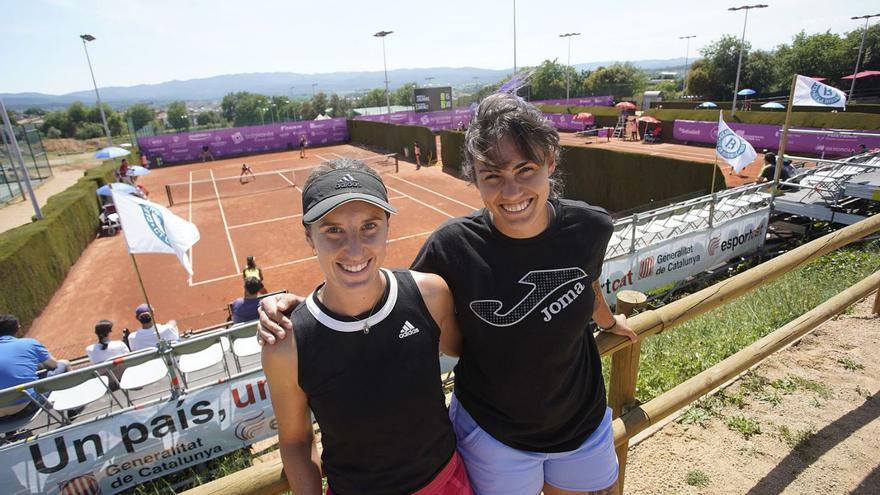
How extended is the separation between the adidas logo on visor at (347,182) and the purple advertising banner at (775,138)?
22.6 metres

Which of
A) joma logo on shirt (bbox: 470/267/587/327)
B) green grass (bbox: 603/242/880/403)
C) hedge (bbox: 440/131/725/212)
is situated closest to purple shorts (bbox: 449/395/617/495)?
joma logo on shirt (bbox: 470/267/587/327)

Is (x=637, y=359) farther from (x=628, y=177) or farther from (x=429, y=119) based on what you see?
(x=429, y=119)

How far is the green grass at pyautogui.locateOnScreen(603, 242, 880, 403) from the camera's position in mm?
4715

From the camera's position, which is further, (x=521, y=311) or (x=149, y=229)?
(x=149, y=229)

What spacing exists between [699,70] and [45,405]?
69.1 m

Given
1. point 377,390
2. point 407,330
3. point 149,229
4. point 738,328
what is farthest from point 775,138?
point 377,390

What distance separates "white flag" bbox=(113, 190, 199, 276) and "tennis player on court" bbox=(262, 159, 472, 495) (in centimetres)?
568

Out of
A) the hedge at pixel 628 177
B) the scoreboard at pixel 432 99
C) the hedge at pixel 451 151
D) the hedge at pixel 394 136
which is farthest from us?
the scoreboard at pixel 432 99

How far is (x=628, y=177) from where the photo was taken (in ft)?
56.1

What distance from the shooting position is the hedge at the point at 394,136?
30328 mm

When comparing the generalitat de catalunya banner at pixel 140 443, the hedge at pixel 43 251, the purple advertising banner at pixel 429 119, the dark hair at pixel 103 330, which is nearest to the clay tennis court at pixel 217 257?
the hedge at pixel 43 251

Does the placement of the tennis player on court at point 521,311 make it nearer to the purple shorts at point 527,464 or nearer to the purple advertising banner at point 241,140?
the purple shorts at point 527,464

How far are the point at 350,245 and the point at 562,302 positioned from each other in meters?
0.90

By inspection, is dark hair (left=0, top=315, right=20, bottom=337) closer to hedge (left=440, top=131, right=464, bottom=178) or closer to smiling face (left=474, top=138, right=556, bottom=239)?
smiling face (left=474, top=138, right=556, bottom=239)
